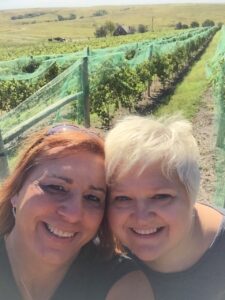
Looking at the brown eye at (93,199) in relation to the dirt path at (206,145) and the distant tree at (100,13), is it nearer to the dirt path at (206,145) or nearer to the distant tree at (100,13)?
the dirt path at (206,145)

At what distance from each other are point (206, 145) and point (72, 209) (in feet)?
20.5

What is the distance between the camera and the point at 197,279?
181cm

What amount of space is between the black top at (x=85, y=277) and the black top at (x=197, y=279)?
18cm

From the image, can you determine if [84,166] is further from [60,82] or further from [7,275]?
[60,82]

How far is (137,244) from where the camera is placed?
165cm

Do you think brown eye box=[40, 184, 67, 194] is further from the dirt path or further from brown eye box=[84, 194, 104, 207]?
the dirt path

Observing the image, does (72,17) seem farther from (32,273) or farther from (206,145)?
(32,273)

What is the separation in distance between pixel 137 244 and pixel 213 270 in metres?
0.35

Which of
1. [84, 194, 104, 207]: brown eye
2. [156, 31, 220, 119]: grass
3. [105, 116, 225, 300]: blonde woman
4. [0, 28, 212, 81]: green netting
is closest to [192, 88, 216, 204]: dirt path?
[156, 31, 220, 119]: grass

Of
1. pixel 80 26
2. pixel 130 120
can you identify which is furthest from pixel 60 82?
pixel 80 26

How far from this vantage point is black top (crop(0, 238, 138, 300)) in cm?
164

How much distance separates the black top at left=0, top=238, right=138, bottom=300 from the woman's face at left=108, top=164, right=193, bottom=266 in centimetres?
9

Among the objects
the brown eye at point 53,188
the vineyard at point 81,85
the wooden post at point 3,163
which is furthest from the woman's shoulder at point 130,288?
the vineyard at point 81,85

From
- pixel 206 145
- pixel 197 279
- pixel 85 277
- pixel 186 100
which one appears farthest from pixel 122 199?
pixel 186 100
